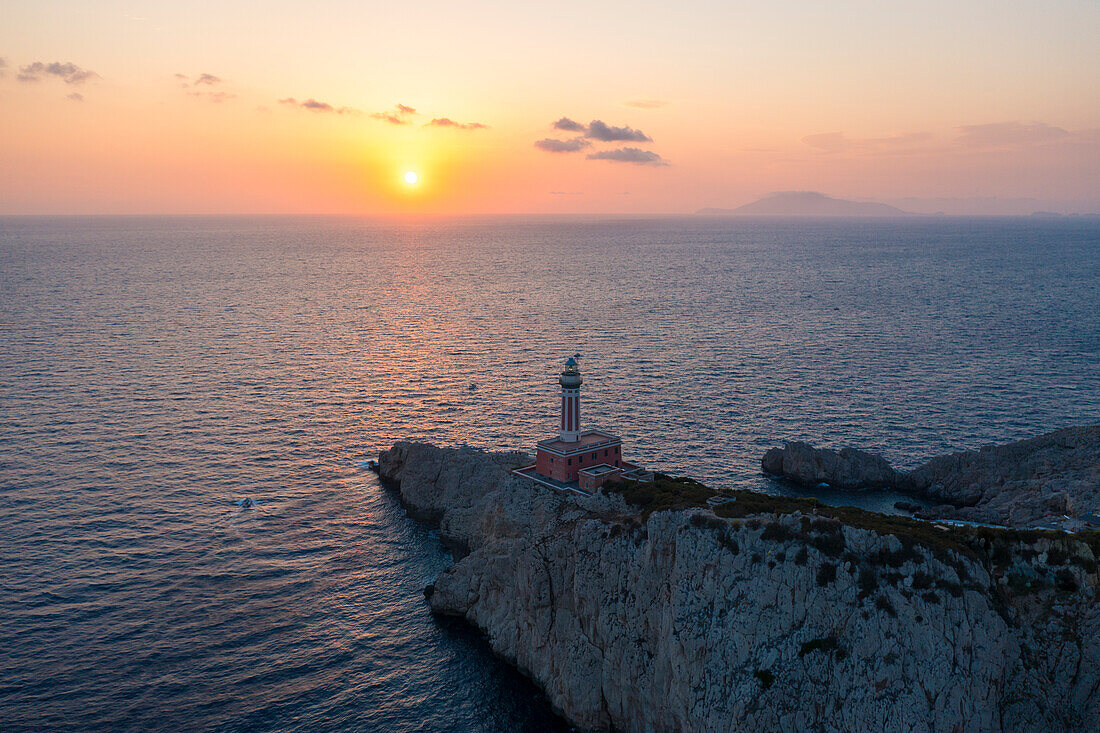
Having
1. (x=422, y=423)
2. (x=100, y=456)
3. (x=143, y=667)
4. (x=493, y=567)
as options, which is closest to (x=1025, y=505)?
(x=493, y=567)

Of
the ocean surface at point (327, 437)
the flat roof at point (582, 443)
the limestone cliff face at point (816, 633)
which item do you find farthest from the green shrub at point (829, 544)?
the flat roof at point (582, 443)

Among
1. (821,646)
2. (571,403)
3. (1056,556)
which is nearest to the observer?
(821,646)

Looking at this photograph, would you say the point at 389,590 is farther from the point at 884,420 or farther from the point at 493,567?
the point at 884,420

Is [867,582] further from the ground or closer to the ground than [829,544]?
closer to the ground

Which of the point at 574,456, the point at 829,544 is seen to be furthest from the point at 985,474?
the point at 574,456

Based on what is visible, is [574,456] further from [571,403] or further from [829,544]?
[829,544]

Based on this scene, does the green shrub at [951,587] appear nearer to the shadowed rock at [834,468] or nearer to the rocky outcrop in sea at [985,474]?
the rocky outcrop in sea at [985,474]
